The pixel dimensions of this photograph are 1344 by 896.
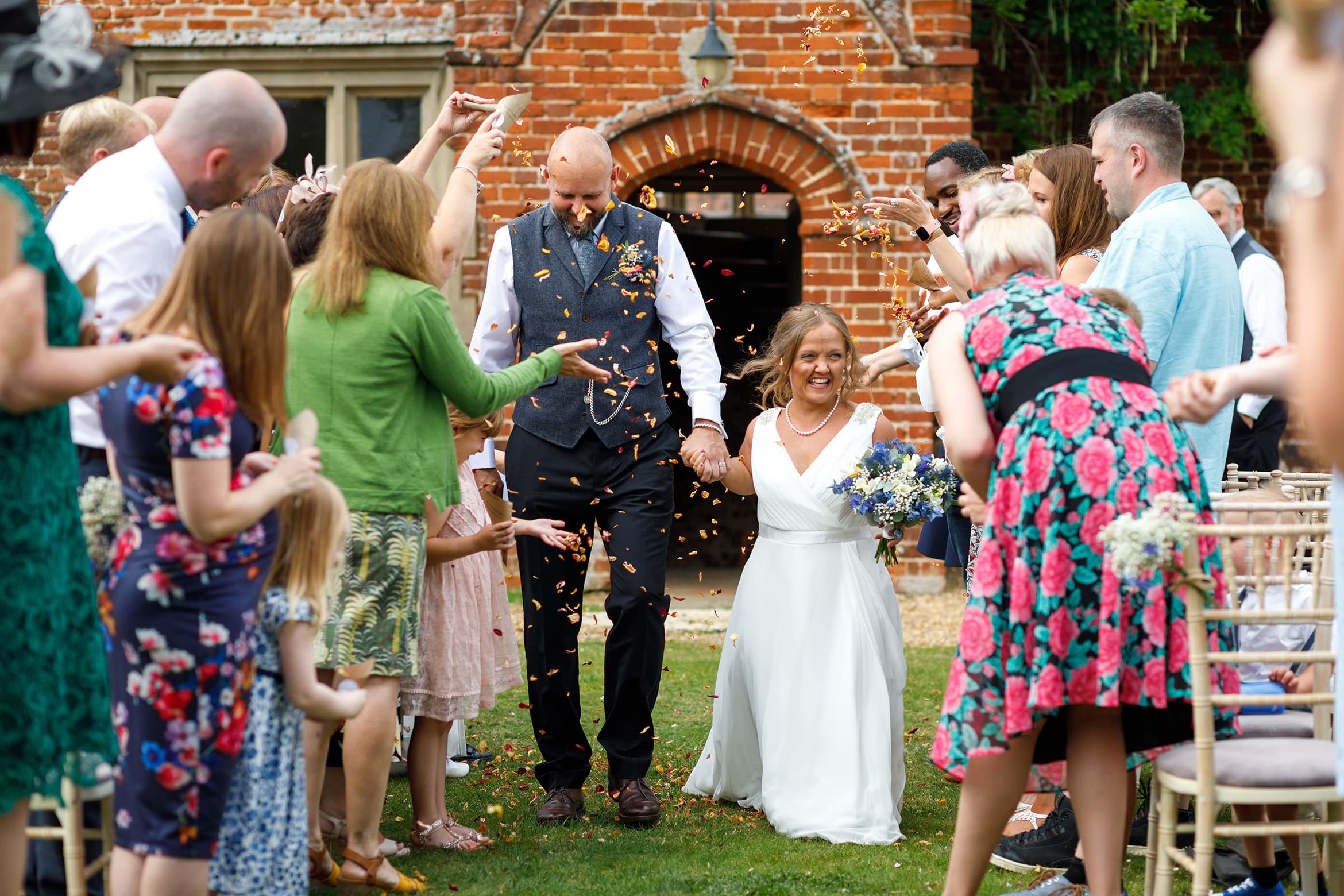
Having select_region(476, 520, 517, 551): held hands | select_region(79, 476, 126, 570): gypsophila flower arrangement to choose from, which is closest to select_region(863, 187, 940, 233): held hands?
select_region(476, 520, 517, 551): held hands

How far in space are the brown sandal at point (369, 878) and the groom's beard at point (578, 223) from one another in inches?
85.6

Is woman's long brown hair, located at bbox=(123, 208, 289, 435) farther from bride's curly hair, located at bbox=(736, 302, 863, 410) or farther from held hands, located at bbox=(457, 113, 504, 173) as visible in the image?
bride's curly hair, located at bbox=(736, 302, 863, 410)

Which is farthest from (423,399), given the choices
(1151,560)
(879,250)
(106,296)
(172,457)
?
(879,250)

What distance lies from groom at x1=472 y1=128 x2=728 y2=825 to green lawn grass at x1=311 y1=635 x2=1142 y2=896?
164 mm

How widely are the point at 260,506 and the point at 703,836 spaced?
7.41 feet

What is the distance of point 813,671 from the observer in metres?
4.69

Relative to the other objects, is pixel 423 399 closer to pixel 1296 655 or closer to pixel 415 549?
pixel 415 549

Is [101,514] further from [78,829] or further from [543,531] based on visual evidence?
[543,531]

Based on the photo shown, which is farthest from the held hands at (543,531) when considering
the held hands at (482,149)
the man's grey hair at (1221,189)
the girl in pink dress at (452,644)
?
the man's grey hair at (1221,189)

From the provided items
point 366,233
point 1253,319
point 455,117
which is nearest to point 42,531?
point 366,233

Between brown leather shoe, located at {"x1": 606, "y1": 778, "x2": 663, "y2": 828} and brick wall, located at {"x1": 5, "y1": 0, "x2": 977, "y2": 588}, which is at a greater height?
brick wall, located at {"x1": 5, "y1": 0, "x2": 977, "y2": 588}

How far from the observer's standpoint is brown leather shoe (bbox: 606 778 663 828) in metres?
4.57

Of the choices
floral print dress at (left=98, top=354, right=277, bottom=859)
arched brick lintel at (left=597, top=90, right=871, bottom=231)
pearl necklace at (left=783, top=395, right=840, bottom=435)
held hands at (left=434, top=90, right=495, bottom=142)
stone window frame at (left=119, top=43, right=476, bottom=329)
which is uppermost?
stone window frame at (left=119, top=43, right=476, bottom=329)

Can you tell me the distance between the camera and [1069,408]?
3084mm
